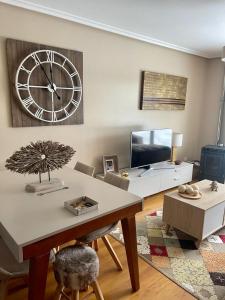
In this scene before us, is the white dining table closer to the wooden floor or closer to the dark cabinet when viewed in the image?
the wooden floor

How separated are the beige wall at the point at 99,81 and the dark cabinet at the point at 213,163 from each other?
0.79 meters

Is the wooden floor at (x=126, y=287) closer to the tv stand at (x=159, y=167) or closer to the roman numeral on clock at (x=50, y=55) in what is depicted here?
the tv stand at (x=159, y=167)

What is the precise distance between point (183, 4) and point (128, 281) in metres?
2.67

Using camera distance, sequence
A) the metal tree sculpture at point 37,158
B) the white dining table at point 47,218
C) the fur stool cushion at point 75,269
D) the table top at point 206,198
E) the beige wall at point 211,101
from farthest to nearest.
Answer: the beige wall at point 211,101, the table top at point 206,198, the metal tree sculpture at point 37,158, the fur stool cushion at point 75,269, the white dining table at point 47,218

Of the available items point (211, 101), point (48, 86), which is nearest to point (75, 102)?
point (48, 86)

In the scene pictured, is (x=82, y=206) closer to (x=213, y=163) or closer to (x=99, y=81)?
(x=99, y=81)

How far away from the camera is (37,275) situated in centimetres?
122

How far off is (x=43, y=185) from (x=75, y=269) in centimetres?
69

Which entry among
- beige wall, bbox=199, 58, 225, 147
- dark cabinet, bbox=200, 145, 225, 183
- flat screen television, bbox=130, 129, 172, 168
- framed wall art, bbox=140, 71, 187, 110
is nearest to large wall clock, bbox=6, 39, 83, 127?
flat screen television, bbox=130, 129, 172, 168

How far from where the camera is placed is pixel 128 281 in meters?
1.95

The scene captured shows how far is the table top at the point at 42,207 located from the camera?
1.19 metres

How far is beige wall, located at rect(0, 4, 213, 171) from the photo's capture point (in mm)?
2448

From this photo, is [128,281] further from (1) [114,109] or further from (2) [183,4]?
(2) [183,4]

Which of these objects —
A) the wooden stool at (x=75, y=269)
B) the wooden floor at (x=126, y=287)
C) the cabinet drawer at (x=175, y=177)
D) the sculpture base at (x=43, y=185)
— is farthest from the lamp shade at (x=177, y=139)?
the wooden stool at (x=75, y=269)
